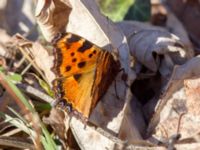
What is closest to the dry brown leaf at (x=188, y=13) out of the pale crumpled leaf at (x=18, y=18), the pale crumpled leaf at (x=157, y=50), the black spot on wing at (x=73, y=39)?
the pale crumpled leaf at (x=157, y=50)

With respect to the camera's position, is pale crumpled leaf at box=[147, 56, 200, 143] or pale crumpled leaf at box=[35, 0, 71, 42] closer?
pale crumpled leaf at box=[147, 56, 200, 143]

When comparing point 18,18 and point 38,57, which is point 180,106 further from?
point 18,18

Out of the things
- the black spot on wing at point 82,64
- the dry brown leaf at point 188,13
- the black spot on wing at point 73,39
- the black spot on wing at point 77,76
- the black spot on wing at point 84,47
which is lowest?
the dry brown leaf at point 188,13

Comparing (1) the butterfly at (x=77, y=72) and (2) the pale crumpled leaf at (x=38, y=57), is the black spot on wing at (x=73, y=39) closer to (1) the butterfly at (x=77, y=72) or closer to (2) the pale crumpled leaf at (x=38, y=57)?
(1) the butterfly at (x=77, y=72)

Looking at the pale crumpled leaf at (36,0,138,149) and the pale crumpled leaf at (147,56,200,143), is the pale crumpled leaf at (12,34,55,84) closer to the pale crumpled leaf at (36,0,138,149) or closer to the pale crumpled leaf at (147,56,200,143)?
the pale crumpled leaf at (36,0,138,149)

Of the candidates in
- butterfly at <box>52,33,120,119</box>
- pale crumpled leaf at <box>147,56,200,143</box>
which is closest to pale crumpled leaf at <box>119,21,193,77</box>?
pale crumpled leaf at <box>147,56,200,143</box>

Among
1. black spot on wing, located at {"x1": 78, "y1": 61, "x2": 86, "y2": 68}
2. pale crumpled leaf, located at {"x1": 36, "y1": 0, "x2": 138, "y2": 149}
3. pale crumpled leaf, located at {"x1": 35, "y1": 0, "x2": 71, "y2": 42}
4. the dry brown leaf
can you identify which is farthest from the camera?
the dry brown leaf

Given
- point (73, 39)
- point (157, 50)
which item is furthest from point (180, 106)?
point (73, 39)
